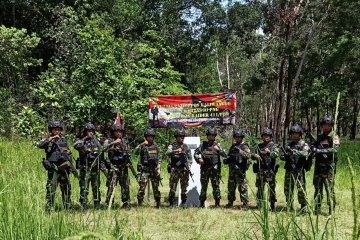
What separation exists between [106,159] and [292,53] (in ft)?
49.2

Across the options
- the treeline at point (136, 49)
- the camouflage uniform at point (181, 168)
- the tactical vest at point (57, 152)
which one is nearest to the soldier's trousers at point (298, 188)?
the camouflage uniform at point (181, 168)

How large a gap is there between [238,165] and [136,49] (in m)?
10.3

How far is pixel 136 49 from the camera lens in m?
18.1

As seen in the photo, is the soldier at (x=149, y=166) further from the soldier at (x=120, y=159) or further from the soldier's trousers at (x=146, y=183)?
the soldier at (x=120, y=159)

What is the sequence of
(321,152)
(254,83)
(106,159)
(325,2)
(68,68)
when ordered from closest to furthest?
(321,152) < (106,159) < (68,68) < (325,2) < (254,83)

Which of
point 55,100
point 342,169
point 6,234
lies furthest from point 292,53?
point 6,234

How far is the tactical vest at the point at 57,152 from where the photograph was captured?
775 centimetres

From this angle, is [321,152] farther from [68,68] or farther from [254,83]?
[254,83]

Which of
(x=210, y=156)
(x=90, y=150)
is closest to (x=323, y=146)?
(x=210, y=156)

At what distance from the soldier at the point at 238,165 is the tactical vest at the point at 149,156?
4.72 ft

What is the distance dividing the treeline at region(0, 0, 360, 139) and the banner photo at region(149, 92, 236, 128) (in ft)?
11.7

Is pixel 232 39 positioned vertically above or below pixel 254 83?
above

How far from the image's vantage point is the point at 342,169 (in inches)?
465

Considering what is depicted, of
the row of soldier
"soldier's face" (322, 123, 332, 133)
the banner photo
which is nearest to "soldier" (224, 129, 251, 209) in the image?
the row of soldier
